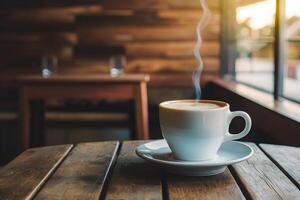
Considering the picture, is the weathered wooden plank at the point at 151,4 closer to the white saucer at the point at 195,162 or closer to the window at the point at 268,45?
the window at the point at 268,45

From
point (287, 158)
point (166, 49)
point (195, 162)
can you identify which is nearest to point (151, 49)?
point (166, 49)

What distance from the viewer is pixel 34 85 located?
2.79 m

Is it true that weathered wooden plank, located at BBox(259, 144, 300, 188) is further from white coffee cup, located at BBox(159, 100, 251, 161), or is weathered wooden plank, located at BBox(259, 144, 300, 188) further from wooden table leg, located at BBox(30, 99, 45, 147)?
wooden table leg, located at BBox(30, 99, 45, 147)

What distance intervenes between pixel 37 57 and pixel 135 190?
3081mm

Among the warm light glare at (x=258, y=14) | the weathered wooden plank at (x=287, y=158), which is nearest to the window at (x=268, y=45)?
the warm light glare at (x=258, y=14)

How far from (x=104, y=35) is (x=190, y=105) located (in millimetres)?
2827

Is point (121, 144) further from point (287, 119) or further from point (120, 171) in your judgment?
point (287, 119)

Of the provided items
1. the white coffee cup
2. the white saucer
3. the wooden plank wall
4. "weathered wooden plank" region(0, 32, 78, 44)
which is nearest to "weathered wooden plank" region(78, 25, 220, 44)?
the wooden plank wall

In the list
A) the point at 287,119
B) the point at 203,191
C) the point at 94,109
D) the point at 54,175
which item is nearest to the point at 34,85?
the point at 94,109

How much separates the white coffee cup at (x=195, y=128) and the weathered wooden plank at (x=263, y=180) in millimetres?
75

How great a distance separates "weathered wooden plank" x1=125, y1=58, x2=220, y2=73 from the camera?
366 centimetres

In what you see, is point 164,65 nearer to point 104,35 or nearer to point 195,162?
point 104,35

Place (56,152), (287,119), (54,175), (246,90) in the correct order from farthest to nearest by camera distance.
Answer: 1. (246,90)
2. (287,119)
3. (56,152)
4. (54,175)

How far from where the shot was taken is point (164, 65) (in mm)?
3678
